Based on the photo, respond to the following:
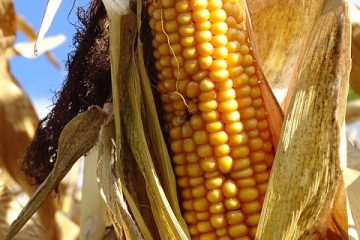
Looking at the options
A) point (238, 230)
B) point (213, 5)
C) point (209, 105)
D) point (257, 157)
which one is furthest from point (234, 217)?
point (213, 5)

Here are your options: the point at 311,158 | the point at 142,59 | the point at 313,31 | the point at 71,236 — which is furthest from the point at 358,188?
the point at 71,236

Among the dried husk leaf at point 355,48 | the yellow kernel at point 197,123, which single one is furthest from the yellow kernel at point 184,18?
the dried husk leaf at point 355,48

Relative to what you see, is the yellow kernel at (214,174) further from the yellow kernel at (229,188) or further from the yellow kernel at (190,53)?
the yellow kernel at (190,53)

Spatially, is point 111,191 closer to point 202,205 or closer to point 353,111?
point 202,205

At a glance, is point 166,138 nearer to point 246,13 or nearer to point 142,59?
point 142,59

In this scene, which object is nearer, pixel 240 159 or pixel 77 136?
pixel 240 159

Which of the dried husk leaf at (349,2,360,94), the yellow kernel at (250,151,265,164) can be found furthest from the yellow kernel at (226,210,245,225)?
the dried husk leaf at (349,2,360,94)

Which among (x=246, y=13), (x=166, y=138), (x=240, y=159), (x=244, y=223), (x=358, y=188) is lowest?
(x=358, y=188)
